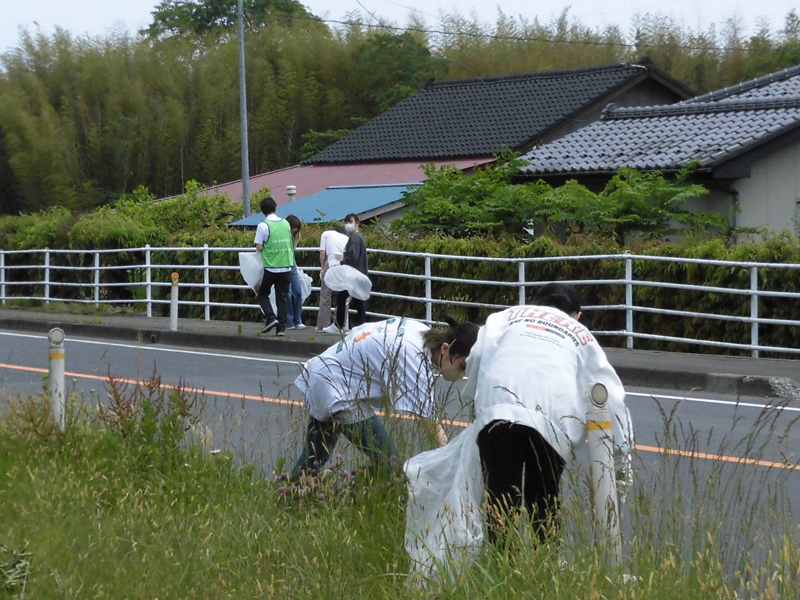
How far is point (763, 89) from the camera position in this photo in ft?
Result: 84.1

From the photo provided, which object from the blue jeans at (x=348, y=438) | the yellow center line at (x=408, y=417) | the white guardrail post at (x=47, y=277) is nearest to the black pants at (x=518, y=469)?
the yellow center line at (x=408, y=417)

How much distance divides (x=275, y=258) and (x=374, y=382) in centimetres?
1030

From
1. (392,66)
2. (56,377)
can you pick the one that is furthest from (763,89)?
(56,377)

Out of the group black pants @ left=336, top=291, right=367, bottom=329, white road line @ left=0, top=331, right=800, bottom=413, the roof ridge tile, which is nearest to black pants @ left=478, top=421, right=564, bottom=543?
white road line @ left=0, top=331, right=800, bottom=413

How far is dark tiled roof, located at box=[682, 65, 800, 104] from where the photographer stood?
24739 millimetres

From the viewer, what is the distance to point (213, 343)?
17.5 m

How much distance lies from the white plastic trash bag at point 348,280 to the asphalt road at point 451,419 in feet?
3.77

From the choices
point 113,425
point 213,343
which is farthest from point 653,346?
point 113,425

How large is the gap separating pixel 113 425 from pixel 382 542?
247 centimetres

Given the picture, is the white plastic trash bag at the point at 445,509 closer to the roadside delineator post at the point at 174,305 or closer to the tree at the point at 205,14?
the roadside delineator post at the point at 174,305

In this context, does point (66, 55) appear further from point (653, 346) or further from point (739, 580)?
point (739, 580)

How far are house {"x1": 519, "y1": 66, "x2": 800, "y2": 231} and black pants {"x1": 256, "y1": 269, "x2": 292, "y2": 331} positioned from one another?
22.5ft

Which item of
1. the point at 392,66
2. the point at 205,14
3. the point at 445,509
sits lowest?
the point at 445,509

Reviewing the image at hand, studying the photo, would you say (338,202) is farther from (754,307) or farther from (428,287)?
(754,307)
